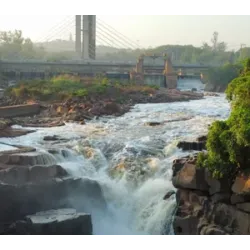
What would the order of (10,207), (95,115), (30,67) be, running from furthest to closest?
(30,67), (95,115), (10,207)

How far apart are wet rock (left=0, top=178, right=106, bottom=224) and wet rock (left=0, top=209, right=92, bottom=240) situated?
0.39 m

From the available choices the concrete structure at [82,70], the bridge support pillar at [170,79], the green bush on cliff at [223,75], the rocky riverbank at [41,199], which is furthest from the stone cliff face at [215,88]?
the rocky riverbank at [41,199]

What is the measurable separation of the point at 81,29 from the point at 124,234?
48439 mm

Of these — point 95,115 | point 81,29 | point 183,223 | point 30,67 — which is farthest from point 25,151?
point 81,29

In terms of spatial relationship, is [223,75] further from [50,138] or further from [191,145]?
[191,145]

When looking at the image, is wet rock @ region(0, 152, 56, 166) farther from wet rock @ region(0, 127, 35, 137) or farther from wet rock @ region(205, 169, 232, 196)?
wet rock @ region(205, 169, 232, 196)

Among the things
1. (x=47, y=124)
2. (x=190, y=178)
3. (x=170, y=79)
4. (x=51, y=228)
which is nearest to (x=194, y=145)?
(x=190, y=178)

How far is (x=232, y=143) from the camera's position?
296 inches

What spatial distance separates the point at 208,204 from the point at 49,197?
3439mm

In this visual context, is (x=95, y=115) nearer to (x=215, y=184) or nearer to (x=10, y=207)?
(x=10, y=207)

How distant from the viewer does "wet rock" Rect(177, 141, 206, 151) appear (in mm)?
11483

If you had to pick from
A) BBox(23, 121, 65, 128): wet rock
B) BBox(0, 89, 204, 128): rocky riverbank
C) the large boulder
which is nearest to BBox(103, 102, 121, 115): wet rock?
BBox(0, 89, 204, 128): rocky riverbank

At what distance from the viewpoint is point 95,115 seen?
715 inches

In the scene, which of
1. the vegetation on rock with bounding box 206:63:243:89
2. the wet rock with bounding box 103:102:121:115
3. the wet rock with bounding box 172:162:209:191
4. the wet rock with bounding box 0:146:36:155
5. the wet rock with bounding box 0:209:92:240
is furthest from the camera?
the vegetation on rock with bounding box 206:63:243:89
